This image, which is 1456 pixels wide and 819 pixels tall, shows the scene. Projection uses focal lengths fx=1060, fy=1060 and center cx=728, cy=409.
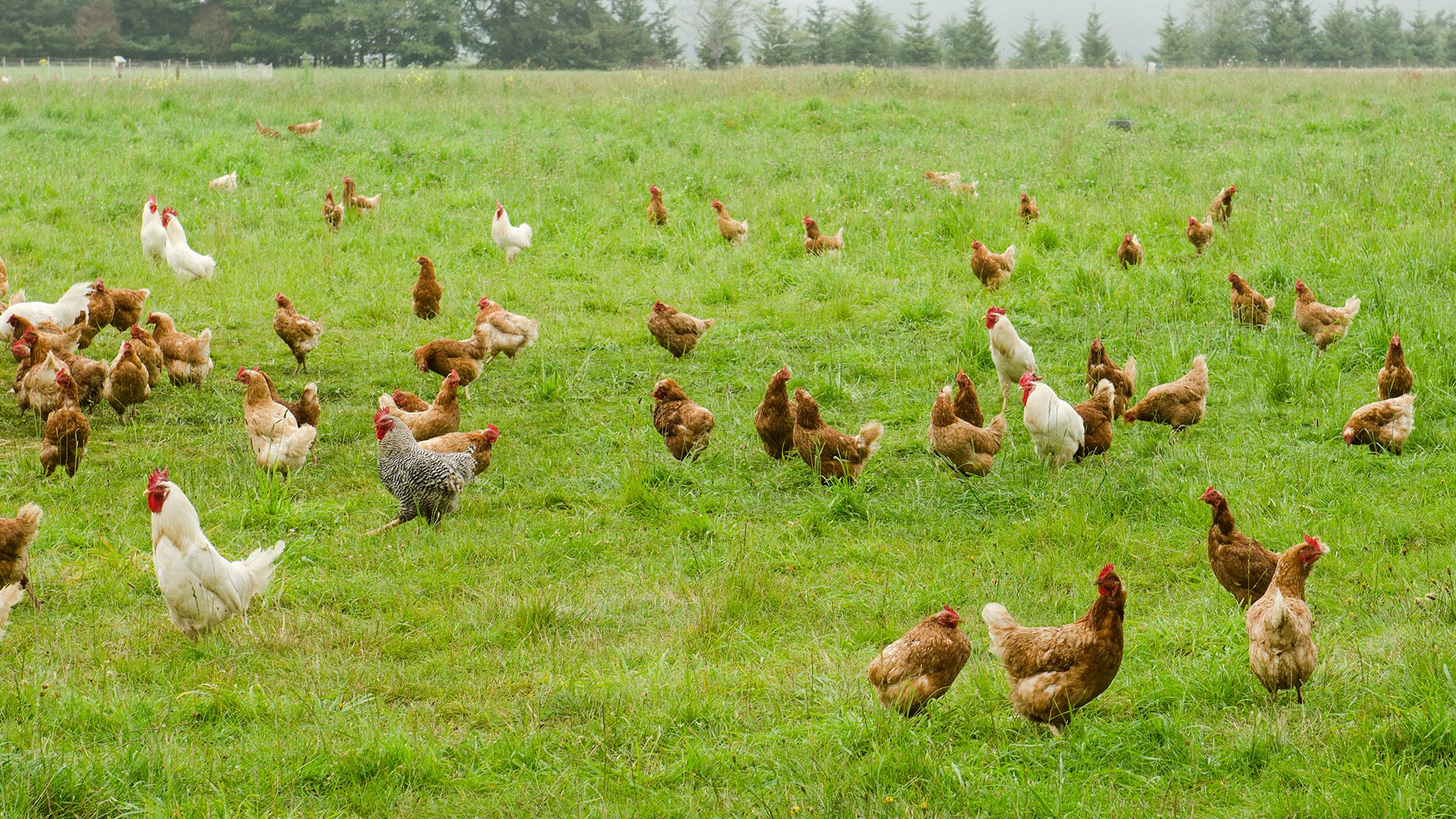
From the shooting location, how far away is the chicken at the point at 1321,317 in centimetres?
825

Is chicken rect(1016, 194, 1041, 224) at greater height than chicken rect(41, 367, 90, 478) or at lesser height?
greater


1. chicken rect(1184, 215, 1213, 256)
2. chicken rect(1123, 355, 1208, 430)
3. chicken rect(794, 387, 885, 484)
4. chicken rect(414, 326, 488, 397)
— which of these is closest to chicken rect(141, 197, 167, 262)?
chicken rect(414, 326, 488, 397)

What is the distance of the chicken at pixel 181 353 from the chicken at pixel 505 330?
6.85 feet

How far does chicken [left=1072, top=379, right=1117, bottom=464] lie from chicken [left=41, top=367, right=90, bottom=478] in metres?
6.04

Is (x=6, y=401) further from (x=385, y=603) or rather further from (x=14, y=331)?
(x=385, y=603)

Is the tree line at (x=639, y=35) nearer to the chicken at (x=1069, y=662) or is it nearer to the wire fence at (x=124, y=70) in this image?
the wire fence at (x=124, y=70)

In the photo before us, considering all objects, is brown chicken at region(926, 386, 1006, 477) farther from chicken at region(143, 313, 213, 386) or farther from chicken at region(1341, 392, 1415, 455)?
chicken at region(143, 313, 213, 386)

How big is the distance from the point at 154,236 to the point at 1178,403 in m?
10.0

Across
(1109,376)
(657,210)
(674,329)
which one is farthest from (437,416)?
(657,210)

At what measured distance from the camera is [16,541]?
473 cm

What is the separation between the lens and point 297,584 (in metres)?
5.15

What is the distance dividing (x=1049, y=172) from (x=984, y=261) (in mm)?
4808

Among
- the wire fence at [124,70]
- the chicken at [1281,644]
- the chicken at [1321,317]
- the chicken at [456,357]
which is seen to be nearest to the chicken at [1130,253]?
the chicken at [1321,317]

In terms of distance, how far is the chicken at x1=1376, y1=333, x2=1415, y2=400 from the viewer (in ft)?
22.2
